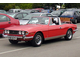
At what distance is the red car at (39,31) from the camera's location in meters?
8.49

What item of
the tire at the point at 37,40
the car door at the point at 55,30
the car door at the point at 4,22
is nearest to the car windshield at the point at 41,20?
the car door at the point at 55,30

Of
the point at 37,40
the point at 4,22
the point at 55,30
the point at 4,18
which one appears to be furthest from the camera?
the point at 4,18

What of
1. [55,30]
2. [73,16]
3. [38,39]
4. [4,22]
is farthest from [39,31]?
[73,16]

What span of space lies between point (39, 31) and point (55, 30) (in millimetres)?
1228

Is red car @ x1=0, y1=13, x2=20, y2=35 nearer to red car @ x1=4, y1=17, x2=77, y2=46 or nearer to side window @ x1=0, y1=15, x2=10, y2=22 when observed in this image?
side window @ x1=0, y1=15, x2=10, y2=22

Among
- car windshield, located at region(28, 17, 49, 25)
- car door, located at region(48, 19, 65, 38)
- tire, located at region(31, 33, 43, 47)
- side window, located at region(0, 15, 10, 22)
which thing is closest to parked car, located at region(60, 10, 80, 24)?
side window, located at region(0, 15, 10, 22)

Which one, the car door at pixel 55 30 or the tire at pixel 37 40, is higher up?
the car door at pixel 55 30

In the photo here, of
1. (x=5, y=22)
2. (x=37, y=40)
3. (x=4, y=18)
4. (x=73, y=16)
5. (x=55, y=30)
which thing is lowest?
(x=37, y=40)

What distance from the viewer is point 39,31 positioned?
29.3 feet

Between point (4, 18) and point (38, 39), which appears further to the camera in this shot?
point (4, 18)

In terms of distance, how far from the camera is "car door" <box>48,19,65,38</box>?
9578mm

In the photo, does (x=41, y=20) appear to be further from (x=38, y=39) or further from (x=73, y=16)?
(x=73, y=16)

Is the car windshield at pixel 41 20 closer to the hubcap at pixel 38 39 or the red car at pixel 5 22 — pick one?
the hubcap at pixel 38 39

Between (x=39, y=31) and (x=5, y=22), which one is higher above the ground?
(x=5, y=22)
